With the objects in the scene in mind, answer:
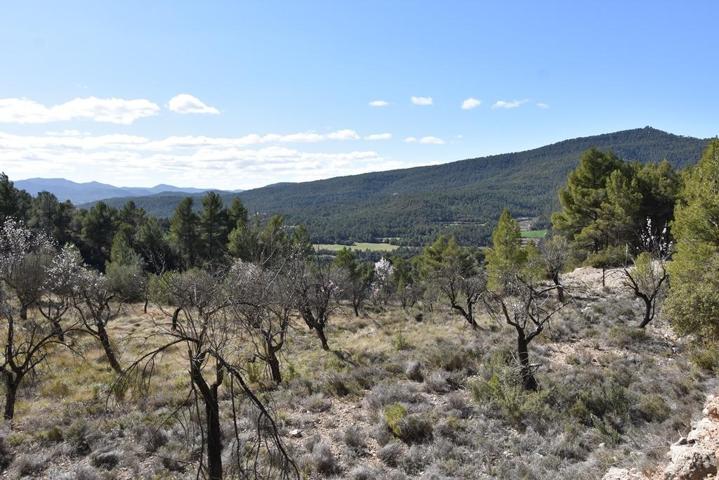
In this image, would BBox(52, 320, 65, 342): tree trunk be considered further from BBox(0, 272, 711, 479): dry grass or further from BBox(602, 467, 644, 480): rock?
BBox(602, 467, 644, 480): rock

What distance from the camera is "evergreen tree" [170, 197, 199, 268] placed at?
48.8m

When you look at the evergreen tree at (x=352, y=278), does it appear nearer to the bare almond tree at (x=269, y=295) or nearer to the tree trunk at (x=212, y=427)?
the bare almond tree at (x=269, y=295)

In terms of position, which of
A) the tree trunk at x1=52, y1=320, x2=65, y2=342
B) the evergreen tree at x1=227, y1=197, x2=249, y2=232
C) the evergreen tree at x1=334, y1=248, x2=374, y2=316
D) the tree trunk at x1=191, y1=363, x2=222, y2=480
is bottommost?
the evergreen tree at x1=334, y1=248, x2=374, y2=316

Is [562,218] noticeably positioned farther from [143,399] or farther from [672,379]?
[143,399]

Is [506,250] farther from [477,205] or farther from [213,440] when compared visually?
[477,205]

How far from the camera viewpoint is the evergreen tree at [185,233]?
48.8 m

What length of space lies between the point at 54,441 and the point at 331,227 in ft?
494

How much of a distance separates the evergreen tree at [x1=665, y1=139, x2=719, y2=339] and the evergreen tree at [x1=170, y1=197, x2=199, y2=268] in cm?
4457

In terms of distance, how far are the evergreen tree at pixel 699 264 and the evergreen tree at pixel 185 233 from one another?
44.6m

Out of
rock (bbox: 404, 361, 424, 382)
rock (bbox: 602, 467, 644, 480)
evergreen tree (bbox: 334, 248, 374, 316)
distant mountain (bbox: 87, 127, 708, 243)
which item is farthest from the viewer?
distant mountain (bbox: 87, 127, 708, 243)

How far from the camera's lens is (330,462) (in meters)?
8.57

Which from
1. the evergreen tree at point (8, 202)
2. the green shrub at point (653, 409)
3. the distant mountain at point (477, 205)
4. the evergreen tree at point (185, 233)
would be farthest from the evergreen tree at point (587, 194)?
the distant mountain at point (477, 205)

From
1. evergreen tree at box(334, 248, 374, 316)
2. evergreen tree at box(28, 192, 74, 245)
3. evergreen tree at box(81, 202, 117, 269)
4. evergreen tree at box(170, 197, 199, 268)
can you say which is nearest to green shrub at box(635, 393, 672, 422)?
evergreen tree at box(334, 248, 374, 316)

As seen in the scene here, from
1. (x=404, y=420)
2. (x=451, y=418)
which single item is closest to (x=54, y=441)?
(x=404, y=420)
